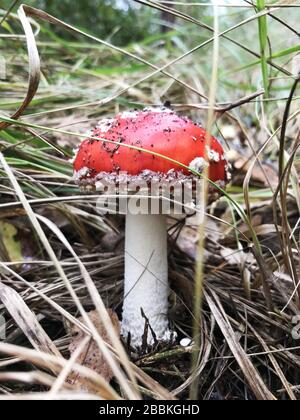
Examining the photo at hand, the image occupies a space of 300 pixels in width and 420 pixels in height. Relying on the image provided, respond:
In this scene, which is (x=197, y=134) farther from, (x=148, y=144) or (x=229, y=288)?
(x=229, y=288)

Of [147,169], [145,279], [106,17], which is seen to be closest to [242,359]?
[145,279]

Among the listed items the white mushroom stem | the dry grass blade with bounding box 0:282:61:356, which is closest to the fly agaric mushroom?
the white mushroom stem

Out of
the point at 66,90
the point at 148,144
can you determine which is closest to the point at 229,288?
the point at 148,144

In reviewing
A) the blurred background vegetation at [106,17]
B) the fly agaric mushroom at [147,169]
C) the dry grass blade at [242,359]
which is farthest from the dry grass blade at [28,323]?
the blurred background vegetation at [106,17]

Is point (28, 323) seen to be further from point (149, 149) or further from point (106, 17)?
point (106, 17)

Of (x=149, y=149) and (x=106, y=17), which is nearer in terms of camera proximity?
(x=149, y=149)

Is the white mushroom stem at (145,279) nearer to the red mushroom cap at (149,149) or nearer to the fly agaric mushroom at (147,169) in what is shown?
the fly agaric mushroom at (147,169)

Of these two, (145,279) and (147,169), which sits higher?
(147,169)
